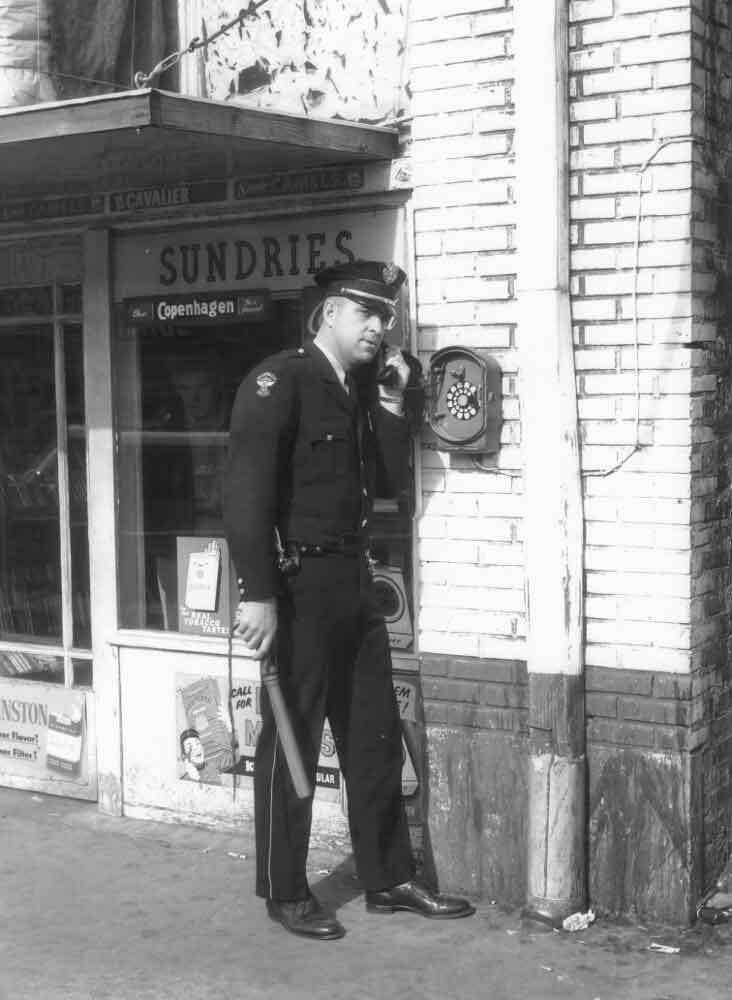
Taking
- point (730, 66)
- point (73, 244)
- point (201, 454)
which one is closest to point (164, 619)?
A: point (201, 454)

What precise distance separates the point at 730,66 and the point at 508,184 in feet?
2.78

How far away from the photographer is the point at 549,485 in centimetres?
509

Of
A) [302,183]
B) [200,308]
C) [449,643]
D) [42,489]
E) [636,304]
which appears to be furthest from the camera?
[42,489]

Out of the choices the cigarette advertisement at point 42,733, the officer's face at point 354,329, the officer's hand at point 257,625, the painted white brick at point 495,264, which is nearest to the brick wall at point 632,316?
the painted white brick at point 495,264

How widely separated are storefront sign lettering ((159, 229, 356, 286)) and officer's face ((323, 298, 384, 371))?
0.66 metres

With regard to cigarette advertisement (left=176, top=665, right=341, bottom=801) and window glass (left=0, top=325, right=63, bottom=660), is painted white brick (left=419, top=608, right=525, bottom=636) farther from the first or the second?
window glass (left=0, top=325, right=63, bottom=660)

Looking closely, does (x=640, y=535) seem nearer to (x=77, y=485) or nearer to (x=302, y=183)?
(x=302, y=183)

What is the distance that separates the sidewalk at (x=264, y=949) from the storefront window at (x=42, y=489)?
1.33 meters

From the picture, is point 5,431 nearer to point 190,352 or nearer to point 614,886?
point 190,352

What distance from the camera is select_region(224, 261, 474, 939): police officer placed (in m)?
5.01

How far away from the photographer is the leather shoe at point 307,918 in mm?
5121

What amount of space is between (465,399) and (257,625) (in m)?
1.04

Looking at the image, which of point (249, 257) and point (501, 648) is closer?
point (501, 648)

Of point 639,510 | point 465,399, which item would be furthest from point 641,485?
point 465,399
